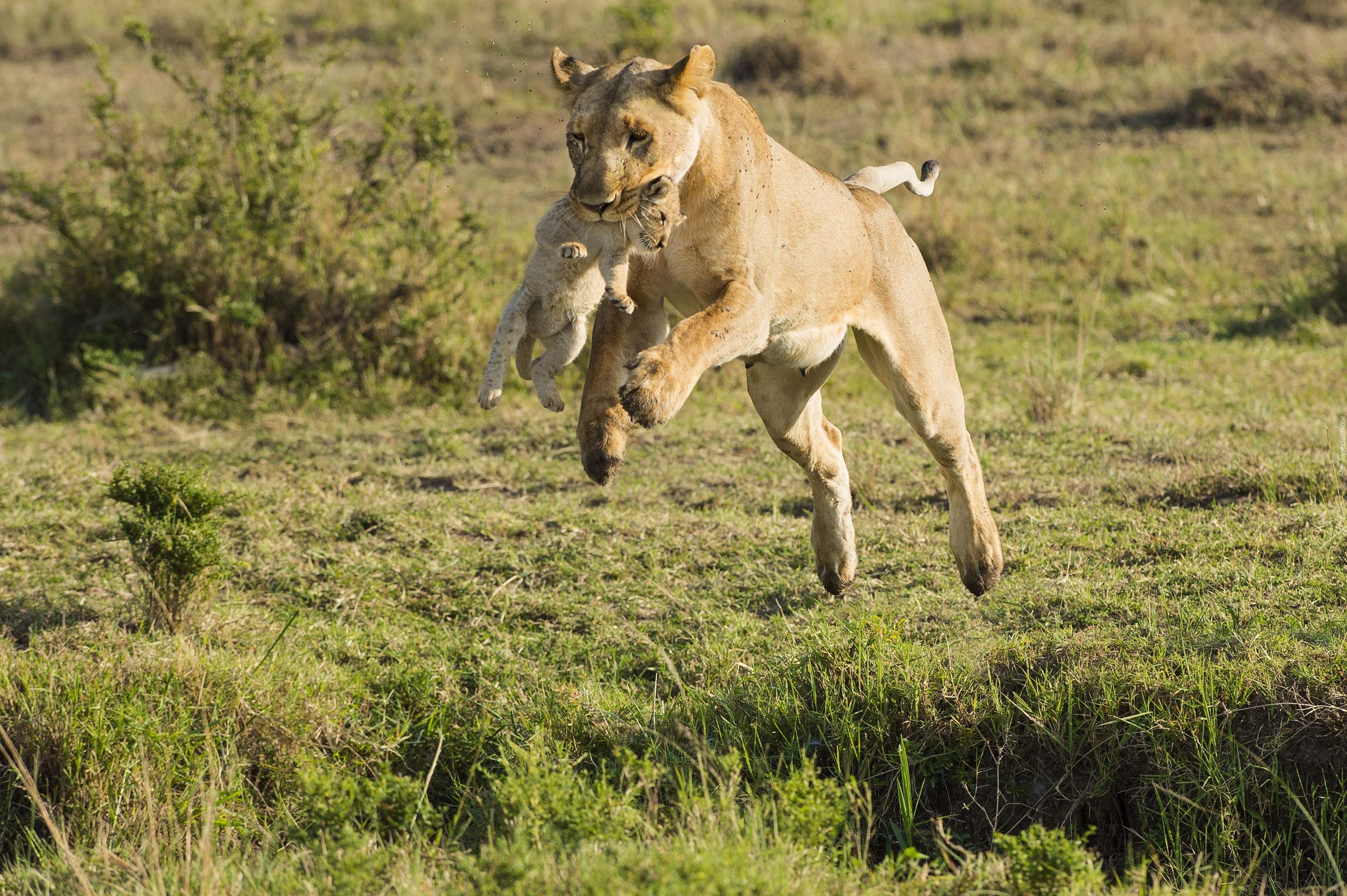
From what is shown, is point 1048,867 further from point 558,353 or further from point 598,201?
point 598,201

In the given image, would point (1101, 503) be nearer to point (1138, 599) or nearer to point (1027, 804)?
point (1138, 599)

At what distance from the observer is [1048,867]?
10.9 feet

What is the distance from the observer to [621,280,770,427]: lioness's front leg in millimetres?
3135

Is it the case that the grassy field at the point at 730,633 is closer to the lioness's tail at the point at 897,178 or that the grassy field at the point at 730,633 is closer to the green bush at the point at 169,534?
the green bush at the point at 169,534

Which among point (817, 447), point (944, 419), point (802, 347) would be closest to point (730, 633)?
point (817, 447)

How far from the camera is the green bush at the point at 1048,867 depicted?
3.33 meters

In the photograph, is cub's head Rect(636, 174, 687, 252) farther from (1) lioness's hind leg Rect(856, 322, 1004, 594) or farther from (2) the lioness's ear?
(1) lioness's hind leg Rect(856, 322, 1004, 594)

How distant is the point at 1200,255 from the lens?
10625 mm

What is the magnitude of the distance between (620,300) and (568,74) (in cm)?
72

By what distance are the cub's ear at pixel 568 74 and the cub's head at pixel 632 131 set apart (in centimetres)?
9

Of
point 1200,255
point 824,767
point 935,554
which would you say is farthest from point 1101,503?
point 1200,255

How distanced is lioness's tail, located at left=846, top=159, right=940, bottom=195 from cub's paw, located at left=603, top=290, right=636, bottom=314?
1806mm

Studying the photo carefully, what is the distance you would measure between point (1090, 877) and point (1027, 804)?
2.86ft

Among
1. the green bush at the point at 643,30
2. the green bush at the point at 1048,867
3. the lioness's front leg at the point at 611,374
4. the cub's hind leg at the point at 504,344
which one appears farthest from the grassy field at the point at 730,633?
the green bush at the point at 643,30
